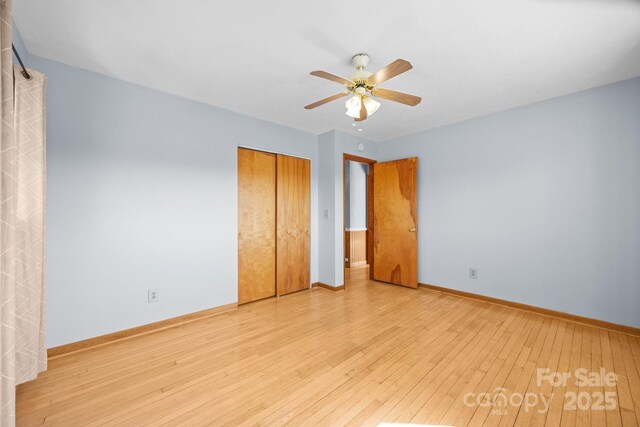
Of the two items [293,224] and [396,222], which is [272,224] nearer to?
[293,224]

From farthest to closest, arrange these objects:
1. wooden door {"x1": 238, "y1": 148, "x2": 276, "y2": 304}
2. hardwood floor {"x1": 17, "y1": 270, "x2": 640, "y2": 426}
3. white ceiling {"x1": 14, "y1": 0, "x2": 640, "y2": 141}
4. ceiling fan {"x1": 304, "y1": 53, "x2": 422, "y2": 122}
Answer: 1. wooden door {"x1": 238, "y1": 148, "x2": 276, "y2": 304}
2. ceiling fan {"x1": 304, "y1": 53, "x2": 422, "y2": 122}
3. white ceiling {"x1": 14, "y1": 0, "x2": 640, "y2": 141}
4. hardwood floor {"x1": 17, "y1": 270, "x2": 640, "y2": 426}

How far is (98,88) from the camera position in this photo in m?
2.44

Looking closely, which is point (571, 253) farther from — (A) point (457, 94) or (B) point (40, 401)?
(B) point (40, 401)

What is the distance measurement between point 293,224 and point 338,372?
7.64ft

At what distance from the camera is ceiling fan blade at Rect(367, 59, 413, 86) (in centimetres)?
177

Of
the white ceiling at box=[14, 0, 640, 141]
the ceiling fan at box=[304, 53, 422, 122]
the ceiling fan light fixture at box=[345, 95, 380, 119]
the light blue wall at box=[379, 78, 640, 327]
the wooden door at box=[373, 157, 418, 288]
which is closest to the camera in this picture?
the white ceiling at box=[14, 0, 640, 141]

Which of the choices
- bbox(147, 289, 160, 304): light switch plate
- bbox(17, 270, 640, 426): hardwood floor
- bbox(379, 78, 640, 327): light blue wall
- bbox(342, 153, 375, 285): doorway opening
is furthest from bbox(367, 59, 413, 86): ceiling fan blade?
bbox(342, 153, 375, 285): doorway opening

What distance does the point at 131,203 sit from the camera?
102 inches

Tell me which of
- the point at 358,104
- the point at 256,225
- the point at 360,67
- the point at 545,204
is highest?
the point at 360,67

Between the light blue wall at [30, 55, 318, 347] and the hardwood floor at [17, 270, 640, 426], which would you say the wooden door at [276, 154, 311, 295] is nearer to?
the light blue wall at [30, 55, 318, 347]

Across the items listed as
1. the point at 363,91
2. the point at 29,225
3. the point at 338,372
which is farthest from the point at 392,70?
the point at 29,225

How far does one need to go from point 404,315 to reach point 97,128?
3.72m

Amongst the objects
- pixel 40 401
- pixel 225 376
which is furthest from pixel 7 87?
pixel 225 376

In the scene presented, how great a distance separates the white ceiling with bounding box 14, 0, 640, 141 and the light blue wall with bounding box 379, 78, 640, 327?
0.41 m
